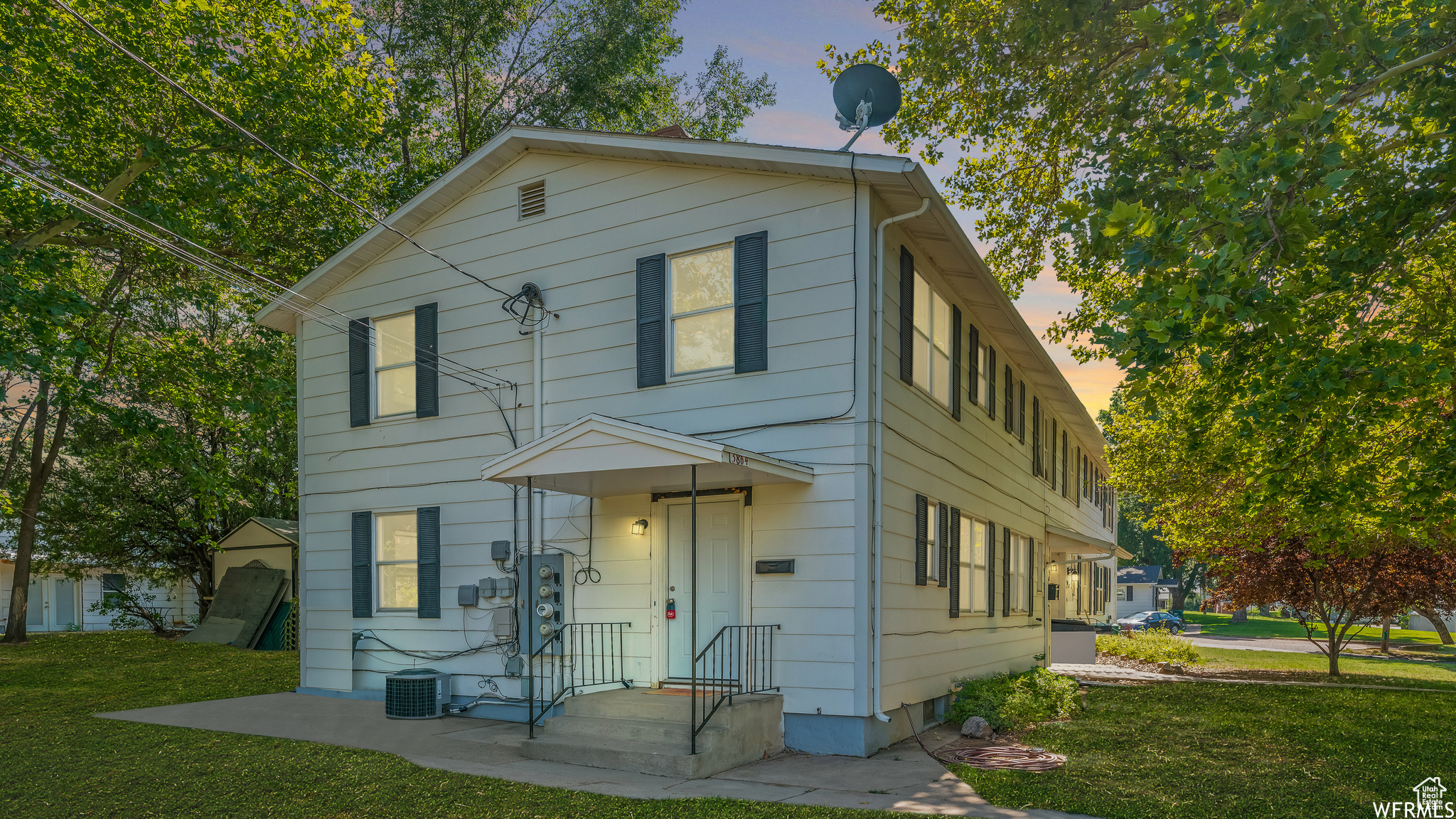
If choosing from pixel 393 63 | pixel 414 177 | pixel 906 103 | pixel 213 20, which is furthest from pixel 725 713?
pixel 393 63

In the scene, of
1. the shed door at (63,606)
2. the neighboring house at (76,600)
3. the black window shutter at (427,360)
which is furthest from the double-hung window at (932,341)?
the shed door at (63,606)

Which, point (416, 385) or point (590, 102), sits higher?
point (590, 102)

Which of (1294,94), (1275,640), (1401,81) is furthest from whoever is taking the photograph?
(1275,640)

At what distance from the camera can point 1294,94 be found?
6414mm

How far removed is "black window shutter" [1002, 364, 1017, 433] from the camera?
1467 cm

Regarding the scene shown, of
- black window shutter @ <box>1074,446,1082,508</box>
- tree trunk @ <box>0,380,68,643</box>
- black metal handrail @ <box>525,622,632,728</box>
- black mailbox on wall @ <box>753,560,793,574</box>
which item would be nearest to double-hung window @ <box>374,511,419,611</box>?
black metal handrail @ <box>525,622,632,728</box>

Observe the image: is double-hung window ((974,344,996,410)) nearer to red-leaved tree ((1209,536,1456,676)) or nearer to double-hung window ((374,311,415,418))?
red-leaved tree ((1209,536,1456,676))

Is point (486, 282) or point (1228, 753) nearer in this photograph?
point (1228, 753)

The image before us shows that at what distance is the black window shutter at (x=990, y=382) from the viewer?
1339 cm

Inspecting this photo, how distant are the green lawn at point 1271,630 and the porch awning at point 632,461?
25567 mm

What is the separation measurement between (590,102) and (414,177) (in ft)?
14.1

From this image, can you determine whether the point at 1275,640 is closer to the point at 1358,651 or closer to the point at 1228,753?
the point at 1358,651

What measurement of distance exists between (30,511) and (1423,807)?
2319 centimetres

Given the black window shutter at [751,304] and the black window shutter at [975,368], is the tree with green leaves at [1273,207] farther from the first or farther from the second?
the black window shutter at [751,304]
